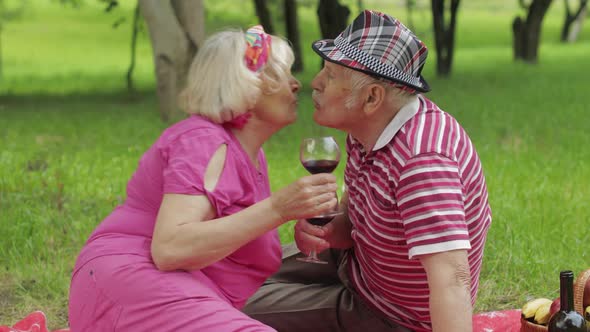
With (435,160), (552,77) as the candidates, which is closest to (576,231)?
(435,160)

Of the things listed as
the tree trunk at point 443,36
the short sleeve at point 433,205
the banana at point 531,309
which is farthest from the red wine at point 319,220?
the tree trunk at point 443,36

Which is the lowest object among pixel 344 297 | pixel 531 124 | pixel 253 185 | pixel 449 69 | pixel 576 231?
pixel 449 69

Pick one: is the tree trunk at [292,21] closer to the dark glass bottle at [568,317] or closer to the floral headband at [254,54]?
the floral headband at [254,54]

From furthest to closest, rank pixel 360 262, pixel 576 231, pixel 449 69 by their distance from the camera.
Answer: pixel 449 69
pixel 576 231
pixel 360 262

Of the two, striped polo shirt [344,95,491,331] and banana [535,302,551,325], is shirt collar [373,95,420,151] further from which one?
banana [535,302,551,325]

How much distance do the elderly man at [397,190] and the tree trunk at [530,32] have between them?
19.8m

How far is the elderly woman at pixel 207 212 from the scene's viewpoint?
3.24 meters

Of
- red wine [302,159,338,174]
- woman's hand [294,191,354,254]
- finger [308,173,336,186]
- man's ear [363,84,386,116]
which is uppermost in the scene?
man's ear [363,84,386,116]

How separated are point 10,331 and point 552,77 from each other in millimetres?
15720

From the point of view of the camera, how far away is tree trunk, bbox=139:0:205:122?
35.7 ft

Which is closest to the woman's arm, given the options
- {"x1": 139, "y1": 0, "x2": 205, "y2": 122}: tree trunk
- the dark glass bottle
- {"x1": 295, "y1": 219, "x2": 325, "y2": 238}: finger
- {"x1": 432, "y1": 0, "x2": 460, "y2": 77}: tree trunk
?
{"x1": 295, "y1": 219, "x2": 325, "y2": 238}: finger

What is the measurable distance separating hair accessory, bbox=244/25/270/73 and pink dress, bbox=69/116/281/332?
0.28 meters

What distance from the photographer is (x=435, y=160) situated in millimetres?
3133

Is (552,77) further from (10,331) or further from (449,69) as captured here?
(10,331)
